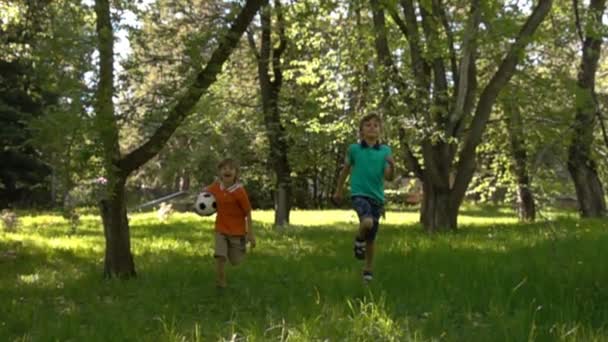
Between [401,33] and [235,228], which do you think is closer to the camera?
[235,228]

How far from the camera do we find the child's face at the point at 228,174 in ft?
24.9

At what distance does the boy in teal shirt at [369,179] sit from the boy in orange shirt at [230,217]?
1.12m

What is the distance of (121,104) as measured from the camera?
26.0 ft

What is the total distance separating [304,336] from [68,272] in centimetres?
581

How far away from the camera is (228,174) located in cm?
762

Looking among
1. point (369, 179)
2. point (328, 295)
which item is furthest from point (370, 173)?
point (328, 295)

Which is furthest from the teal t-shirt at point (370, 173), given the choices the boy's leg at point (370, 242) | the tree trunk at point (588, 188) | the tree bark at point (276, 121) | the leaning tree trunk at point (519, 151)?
the tree trunk at point (588, 188)

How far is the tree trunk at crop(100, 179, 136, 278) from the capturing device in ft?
27.4

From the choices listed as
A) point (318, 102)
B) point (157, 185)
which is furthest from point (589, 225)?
point (157, 185)

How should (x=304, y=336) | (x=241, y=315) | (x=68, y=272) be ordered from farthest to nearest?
(x=68, y=272) < (x=241, y=315) < (x=304, y=336)

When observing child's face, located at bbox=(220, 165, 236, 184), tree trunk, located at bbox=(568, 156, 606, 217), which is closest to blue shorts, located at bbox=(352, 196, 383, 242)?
child's face, located at bbox=(220, 165, 236, 184)

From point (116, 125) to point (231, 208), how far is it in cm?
161

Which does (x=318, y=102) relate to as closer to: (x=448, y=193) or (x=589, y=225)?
(x=448, y=193)

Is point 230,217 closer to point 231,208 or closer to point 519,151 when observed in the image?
point 231,208
